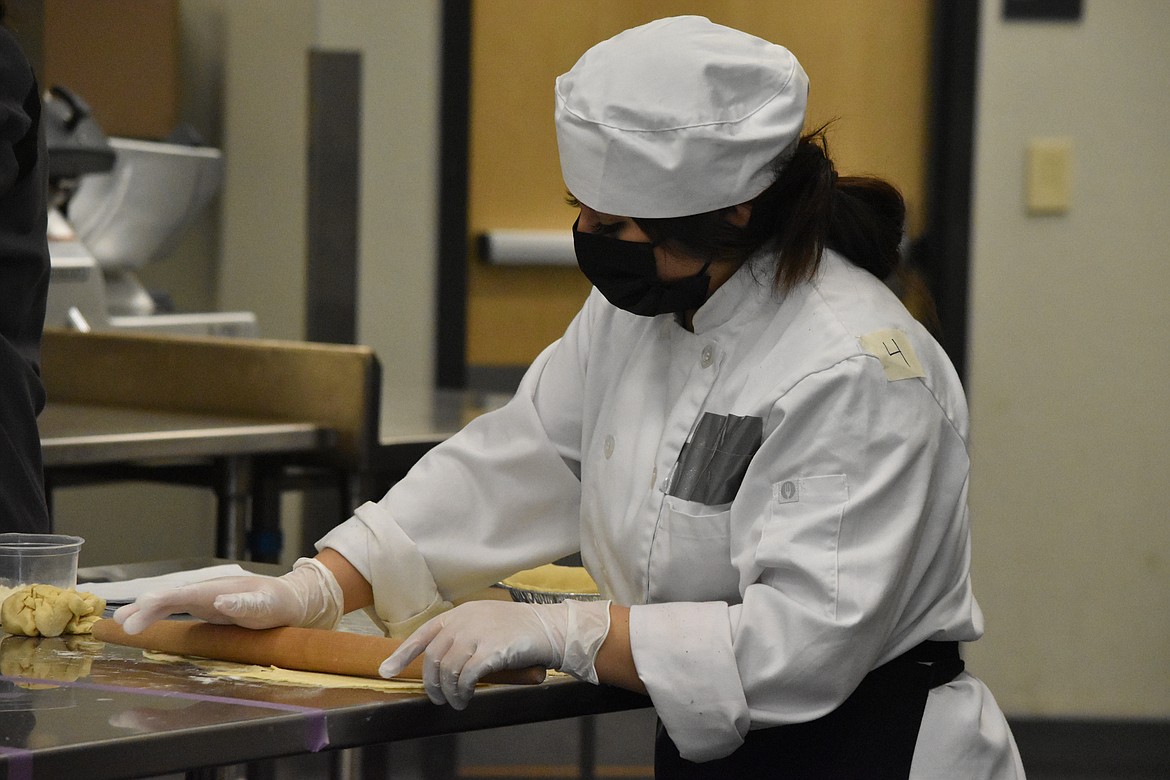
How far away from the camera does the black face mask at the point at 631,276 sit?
1.36 metres

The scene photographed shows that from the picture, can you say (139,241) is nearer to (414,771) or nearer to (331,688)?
(414,771)

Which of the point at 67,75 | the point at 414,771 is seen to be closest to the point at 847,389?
the point at 414,771

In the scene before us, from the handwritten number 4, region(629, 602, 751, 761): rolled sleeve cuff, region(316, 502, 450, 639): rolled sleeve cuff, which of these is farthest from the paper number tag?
region(316, 502, 450, 639): rolled sleeve cuff

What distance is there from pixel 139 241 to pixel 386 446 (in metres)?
1.14

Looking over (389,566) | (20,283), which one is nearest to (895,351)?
(389,566)

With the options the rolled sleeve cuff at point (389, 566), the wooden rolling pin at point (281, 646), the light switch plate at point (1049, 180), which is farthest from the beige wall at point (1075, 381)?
the wooden rolling pin at point (281, 646)

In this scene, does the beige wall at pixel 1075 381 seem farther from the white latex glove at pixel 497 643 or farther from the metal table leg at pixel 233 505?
the white latex glove at pixel 497 643

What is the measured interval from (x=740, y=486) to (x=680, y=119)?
306 mm

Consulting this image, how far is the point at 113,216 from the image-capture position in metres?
3.31

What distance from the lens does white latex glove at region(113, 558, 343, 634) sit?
1.26m

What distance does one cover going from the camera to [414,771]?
10.5ft

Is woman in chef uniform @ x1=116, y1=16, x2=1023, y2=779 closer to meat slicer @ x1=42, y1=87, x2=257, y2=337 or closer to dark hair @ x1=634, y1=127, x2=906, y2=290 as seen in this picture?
dark hair @ x1=634, y1=127, x2=906, y2=290

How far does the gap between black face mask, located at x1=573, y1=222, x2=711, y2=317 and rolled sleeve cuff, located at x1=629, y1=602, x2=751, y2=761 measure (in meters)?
0.30

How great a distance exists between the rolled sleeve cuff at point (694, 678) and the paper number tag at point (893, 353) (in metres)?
0.24
